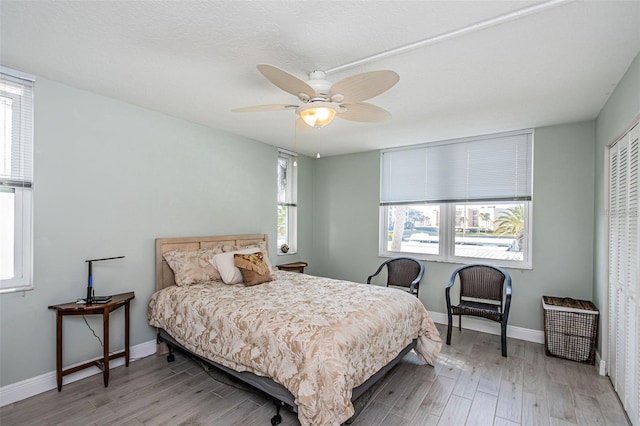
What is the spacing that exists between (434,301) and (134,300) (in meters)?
3.74

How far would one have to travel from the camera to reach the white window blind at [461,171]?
12.5ft

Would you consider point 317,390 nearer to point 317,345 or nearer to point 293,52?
point 317,345

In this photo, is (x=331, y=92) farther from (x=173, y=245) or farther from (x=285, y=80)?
(x=173, y=245)

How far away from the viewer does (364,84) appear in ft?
6.22

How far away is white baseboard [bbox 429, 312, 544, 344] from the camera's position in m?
3.68

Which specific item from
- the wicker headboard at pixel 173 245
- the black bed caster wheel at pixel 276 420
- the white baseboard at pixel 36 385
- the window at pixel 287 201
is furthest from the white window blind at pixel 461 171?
the white baseboard at pixel 36 385

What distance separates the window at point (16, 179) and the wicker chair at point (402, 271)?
358 centimetres

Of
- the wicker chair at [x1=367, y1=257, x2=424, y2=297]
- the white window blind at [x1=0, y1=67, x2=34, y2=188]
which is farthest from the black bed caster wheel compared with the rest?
the white window blind at [x1=0, y1=67, x2=34, y2=188]

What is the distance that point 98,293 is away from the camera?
2.89 metres

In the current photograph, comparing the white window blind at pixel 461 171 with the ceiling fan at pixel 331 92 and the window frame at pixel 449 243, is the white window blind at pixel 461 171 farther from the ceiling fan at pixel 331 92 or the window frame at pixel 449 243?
the ceiling fan at pixel 331 92

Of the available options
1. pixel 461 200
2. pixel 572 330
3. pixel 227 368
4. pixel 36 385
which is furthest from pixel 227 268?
pixel 572 330

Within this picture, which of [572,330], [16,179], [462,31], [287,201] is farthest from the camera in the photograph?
[287,201]

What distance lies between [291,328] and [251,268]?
131cm

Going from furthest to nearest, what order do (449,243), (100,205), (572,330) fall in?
(449,243), (572,330), (100,205)
